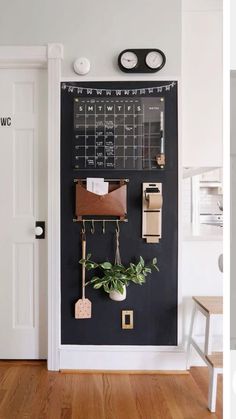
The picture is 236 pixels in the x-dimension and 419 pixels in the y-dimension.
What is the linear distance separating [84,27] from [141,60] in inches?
18.4

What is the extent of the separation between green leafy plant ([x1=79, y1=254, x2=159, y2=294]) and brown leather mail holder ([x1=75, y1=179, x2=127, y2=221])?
0.32 m

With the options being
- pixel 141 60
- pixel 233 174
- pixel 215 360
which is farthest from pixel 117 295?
pixel 233 174

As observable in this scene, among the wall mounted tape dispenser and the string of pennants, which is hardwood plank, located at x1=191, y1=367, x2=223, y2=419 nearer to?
the wall mounted tape dispenser

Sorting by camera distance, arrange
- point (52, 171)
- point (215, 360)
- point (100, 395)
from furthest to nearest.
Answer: point (52, 171), point (100, 395), point (215, 360)

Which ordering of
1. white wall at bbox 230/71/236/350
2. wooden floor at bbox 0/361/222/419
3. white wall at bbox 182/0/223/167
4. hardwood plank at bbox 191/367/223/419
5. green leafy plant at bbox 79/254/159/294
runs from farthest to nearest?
white wall at bbox 182/0/223/167 → green leafy plant at bbox 79/254/159/294 → hardwood plank at bbox 191/367/223/419 → wooden floor at bbox 0/361/222/419 → white wall at bbox 230/71/236/350

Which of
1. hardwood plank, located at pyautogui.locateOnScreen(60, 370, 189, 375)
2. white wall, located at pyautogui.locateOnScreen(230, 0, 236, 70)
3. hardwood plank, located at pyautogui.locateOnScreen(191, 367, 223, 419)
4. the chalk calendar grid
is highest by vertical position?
the chalk calendar grid

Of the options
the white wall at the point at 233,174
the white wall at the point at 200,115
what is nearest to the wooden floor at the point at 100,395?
the white wall at the point at 200,115

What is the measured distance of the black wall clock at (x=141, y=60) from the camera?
2404 mm

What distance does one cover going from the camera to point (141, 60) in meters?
2.41

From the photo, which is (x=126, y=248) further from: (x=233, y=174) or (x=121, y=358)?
(x=233, y=174)

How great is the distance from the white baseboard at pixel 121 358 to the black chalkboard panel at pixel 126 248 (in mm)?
47

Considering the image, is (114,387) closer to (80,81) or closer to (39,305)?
(39,305)

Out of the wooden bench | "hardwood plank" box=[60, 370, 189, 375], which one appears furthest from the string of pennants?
"hardwood plank" box=[60, 370, 189, 375]

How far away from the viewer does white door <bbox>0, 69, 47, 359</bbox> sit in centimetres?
255
